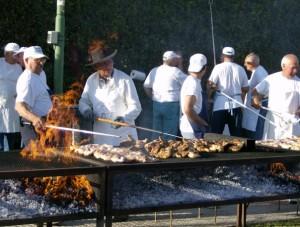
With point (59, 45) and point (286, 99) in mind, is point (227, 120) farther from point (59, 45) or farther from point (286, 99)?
point (59, 45)

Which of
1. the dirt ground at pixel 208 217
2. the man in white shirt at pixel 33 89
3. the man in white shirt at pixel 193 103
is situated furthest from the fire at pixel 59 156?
the man in white shirt at pixel 193 103

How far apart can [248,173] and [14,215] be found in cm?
226

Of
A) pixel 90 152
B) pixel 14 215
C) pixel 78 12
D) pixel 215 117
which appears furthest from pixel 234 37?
pixel 14 215

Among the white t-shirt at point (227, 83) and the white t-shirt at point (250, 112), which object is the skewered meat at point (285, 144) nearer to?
the white t-shirt at point (227, 83)

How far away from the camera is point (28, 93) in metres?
7.12

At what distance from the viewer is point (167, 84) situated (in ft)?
33.3

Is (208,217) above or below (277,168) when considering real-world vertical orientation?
below

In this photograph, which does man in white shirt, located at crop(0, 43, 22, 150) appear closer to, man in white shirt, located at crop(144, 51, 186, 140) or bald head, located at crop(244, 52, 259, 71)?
man in white shirt, located at crop(144, 51, 186, 140)

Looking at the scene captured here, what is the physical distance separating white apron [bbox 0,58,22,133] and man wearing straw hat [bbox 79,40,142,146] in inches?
77.5

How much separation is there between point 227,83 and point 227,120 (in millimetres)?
585

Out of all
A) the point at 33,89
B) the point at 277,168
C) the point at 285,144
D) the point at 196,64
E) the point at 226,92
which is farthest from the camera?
the point at 226,92

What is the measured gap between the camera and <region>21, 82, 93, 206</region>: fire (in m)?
5.07

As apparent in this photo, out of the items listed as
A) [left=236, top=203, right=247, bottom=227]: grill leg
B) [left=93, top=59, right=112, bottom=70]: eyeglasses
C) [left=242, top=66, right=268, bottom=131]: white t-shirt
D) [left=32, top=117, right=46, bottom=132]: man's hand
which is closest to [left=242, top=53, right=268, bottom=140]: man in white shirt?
[left=242, top=66, right=268, bottom=131]: white t-shirt

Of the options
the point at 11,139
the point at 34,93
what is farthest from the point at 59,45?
the point at 34,93
